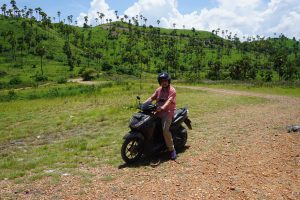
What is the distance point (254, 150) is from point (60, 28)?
17802 cm

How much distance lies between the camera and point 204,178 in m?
7.39

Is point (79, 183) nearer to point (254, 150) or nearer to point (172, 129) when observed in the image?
point (172, 129)

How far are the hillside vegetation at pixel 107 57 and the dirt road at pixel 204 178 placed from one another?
6474 cm

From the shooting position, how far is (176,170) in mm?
8094

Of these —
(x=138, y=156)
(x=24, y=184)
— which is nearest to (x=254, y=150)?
(x=138, y=156)

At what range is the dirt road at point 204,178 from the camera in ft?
21.7

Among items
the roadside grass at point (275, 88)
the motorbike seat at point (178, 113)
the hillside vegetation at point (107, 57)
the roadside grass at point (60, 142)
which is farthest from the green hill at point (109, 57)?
the motorbike seat at point (178, 113)

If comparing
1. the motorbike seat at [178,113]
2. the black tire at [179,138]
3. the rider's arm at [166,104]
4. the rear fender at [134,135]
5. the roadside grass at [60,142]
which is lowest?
the roadside grass at [60,142]

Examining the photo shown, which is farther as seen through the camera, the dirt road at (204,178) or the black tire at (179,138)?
the black tire at (179,138)

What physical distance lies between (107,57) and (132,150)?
140444 mm

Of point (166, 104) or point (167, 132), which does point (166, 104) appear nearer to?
point (166, 104)

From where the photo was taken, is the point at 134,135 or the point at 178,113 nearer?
the point at 134,135

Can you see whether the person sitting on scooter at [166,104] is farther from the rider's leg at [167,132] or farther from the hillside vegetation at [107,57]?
the hillside vegetation at [107,57]

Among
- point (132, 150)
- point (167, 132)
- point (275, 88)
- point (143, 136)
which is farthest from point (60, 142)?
point (275, 88)
